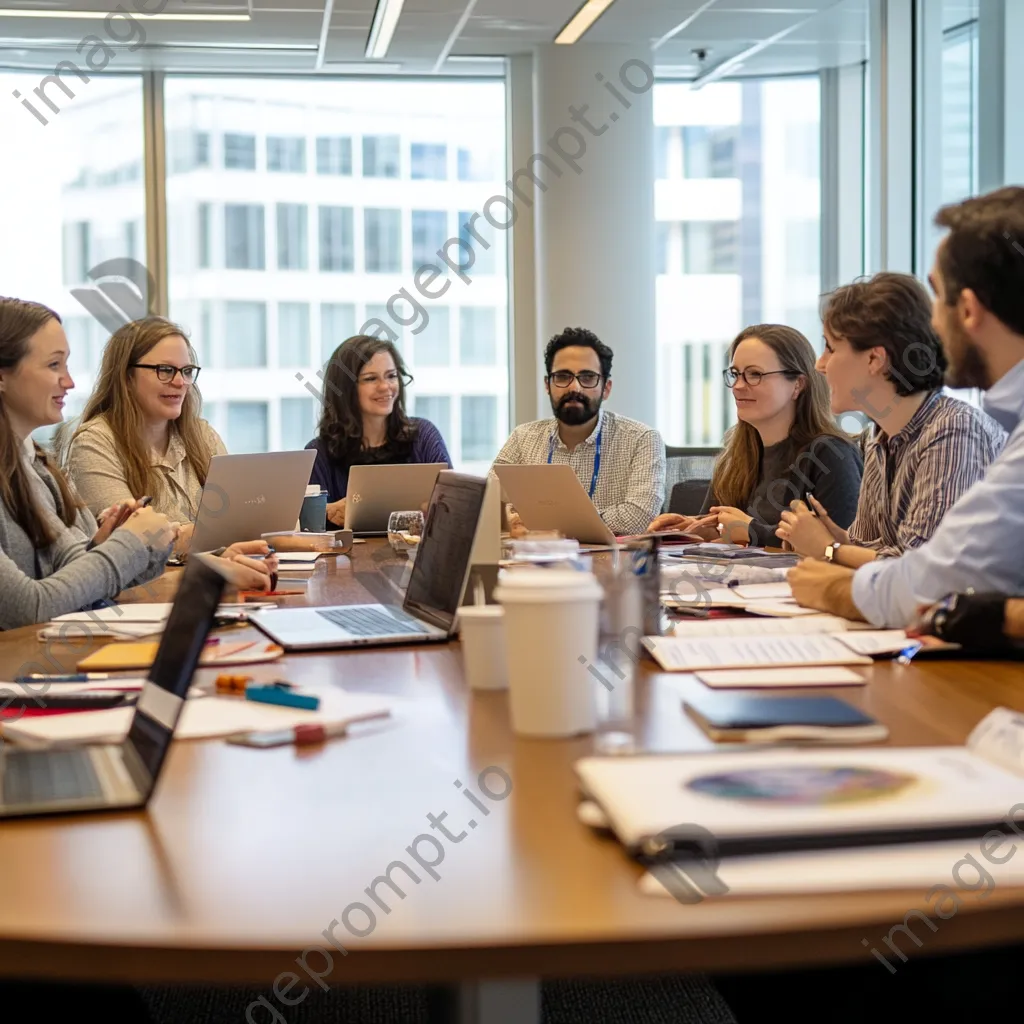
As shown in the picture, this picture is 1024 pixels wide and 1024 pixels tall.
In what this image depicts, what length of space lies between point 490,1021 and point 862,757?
390 mm

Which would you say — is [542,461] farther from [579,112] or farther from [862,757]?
[862,757]

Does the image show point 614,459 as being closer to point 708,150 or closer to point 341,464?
point 341,464

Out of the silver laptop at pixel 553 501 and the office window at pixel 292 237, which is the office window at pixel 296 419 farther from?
the silver laptop at pixel 553 501

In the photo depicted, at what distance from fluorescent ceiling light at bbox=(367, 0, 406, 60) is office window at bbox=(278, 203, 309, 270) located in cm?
92

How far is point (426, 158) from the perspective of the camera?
6.82 metres

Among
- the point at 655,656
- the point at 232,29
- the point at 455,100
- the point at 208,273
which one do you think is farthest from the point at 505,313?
the point at 655,656

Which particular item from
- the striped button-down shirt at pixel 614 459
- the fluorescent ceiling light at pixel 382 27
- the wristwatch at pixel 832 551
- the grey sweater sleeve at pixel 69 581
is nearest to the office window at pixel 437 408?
the fluorescent ceiling light at pixel 382 27

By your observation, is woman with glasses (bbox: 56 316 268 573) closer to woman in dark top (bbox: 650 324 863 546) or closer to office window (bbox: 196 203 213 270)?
woman in dark top (bbox: 650 324 863 546)

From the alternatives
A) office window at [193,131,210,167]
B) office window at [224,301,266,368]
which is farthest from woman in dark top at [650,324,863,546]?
office window at [193,131,210,167]

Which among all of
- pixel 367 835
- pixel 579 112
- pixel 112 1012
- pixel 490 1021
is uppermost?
pixel 579 112

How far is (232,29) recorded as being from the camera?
587 centimetres

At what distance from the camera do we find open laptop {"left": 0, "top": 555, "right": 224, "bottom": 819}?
1.09m

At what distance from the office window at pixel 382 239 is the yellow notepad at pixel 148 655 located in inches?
203

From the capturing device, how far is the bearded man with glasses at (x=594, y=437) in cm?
450
